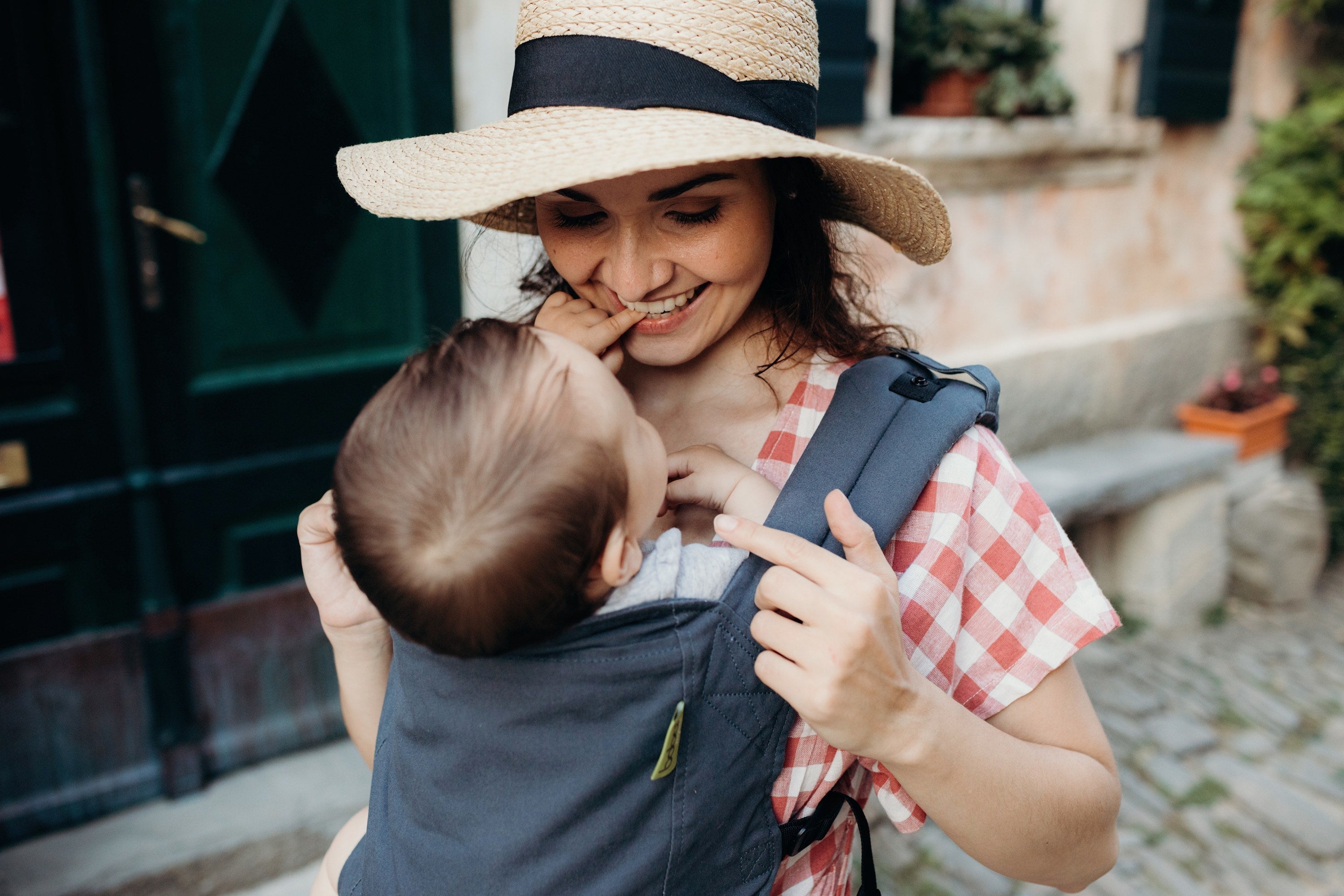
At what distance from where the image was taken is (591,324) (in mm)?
1309

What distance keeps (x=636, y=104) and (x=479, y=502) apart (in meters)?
0.52

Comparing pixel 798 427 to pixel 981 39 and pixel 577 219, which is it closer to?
pixel 577 219

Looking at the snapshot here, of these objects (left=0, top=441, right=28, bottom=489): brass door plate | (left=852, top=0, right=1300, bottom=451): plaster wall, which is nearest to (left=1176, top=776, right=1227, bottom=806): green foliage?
(left=852, top=0, right=1300, bottom=451): plaster wall

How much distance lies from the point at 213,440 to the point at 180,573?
0.42 m

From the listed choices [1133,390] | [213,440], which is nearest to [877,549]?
[213,440]

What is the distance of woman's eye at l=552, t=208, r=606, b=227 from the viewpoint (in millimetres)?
1277

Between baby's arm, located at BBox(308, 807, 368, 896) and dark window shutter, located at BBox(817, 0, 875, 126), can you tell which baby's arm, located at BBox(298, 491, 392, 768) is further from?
dark window shutter, located at BBox(817, 0, 875, 126)

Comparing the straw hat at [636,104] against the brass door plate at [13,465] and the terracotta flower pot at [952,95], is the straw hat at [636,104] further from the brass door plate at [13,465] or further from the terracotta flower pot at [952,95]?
the terracotta flower pot at [952,95]

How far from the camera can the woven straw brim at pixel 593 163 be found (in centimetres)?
107

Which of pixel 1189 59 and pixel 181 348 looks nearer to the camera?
pixel 181 348

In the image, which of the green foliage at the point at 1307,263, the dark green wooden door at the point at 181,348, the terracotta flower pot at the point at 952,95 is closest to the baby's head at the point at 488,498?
the dark green wooden door at the point at 181,348

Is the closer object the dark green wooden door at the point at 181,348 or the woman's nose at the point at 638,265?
the woman's nose at the point at 638,265

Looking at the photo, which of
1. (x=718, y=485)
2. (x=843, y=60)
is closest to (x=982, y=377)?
(x=718, y=485)

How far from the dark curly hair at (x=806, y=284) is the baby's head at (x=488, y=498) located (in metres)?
0.46
